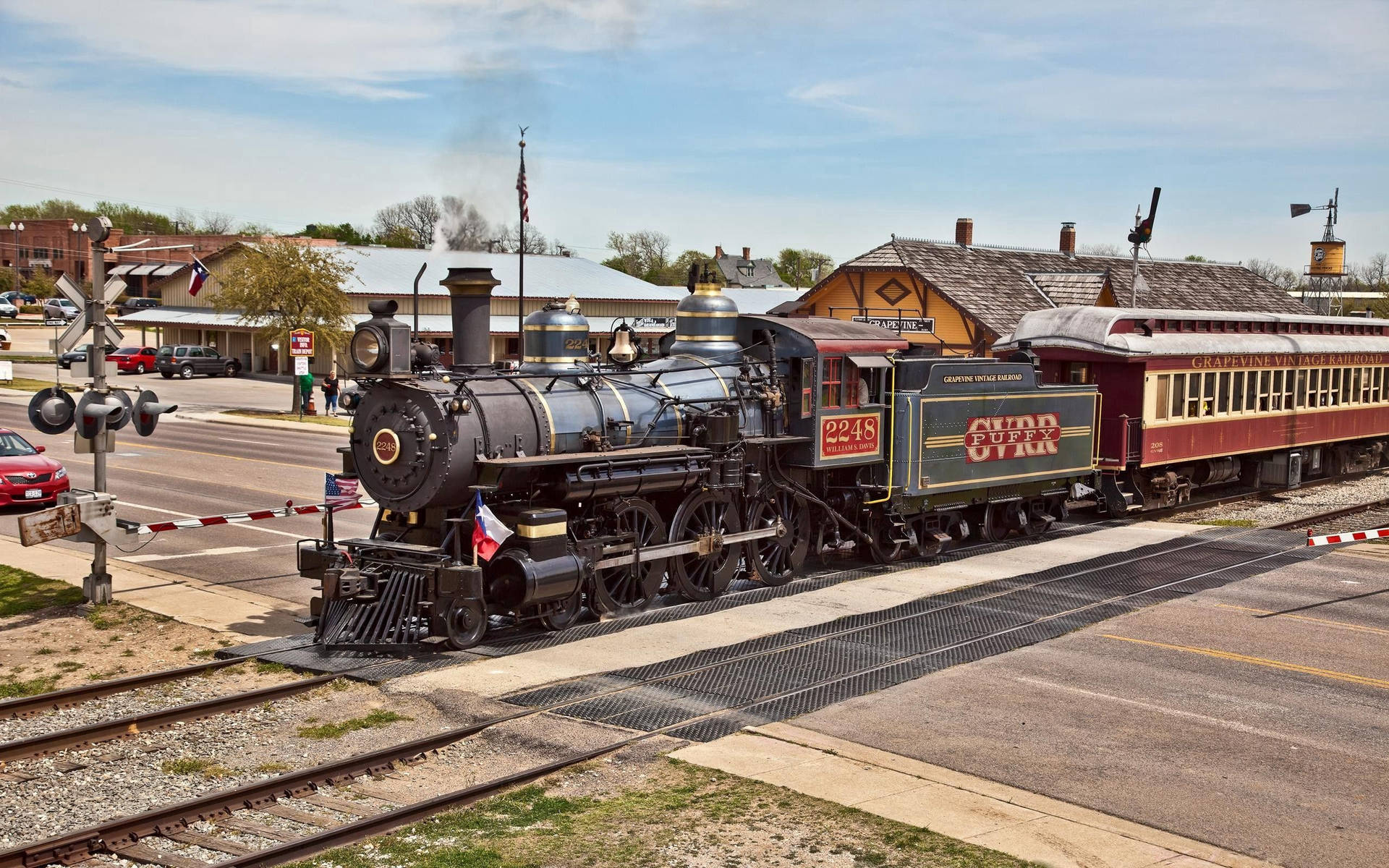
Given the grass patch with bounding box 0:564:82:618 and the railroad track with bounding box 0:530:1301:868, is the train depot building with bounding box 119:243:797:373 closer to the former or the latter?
the grass patch with bounding box 0:564:82:618

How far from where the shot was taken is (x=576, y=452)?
44.3 feet

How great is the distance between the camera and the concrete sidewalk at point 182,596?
1326 cm

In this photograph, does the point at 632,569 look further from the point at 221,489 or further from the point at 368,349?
the point at 221,489

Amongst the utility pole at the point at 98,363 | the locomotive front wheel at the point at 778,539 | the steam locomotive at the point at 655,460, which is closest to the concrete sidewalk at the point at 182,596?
the utility pole at the point at 98,363

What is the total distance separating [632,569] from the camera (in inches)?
552

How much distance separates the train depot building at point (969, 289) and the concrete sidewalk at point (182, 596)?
66.7 feet

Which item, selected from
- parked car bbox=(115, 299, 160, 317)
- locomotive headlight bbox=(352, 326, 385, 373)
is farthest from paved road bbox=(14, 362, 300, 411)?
locomotive headlight bbox=(352, 326, 385, 373)

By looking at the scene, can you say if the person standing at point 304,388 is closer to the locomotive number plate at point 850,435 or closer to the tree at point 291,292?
the tree at point 291,292

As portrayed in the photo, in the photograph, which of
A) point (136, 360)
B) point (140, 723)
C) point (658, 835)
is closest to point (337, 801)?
point (658, 835)

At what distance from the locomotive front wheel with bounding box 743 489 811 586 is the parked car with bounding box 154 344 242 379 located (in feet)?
150

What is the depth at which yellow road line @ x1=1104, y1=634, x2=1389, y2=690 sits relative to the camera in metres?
11.8

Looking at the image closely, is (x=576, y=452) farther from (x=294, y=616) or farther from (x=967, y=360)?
(x=967, y=360)

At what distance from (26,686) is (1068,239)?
46.2 metres

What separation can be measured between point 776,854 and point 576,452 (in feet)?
22.0
